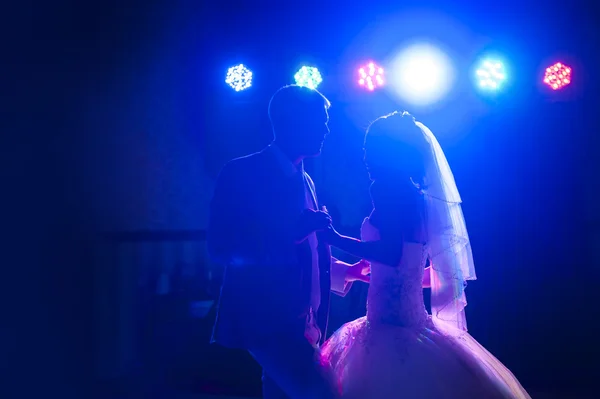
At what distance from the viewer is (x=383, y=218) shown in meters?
1.85

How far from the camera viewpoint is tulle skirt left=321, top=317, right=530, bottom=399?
1631 mm

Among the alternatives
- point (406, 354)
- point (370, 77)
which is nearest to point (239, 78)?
point (370, 77)

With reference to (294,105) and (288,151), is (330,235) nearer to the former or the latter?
(288,151)

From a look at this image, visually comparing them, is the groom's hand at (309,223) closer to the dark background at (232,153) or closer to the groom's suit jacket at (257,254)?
the groom's suit jacket at (257,254)

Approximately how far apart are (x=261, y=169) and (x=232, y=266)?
1.23 feet

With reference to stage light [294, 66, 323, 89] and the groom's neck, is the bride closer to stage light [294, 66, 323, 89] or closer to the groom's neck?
the groom's neck

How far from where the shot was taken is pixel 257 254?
4.96 feet

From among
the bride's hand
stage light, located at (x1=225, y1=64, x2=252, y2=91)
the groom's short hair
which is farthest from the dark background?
the bride's hand

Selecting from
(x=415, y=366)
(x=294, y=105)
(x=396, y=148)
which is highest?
(x=294, y=105)

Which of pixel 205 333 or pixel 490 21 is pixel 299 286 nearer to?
pixel 205 333

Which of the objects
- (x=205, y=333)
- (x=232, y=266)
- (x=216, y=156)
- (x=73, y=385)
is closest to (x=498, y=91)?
(x=216, y=156)

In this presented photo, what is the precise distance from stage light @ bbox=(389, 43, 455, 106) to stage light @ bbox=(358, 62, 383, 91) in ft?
0.53

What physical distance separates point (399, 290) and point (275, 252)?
2.42 feet

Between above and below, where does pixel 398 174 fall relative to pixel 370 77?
below
